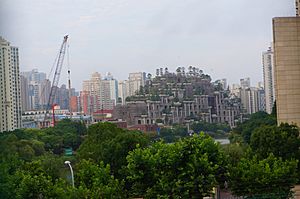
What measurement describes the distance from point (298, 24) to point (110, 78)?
7.52 m

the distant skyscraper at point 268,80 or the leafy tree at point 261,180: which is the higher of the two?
the distant skyscraper at point 268,80

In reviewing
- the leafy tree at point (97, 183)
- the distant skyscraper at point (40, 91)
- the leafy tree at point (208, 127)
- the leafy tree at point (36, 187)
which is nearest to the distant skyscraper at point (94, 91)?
the distant skyscraper at point (40, 91)

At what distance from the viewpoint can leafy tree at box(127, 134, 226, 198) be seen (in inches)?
146

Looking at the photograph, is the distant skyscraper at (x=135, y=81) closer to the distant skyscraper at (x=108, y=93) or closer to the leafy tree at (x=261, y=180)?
the distant skyscraper at (x=108, y=93)

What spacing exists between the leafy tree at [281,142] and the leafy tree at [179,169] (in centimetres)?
131

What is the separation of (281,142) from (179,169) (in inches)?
73.4

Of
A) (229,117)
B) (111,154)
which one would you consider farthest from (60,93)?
(111,154)

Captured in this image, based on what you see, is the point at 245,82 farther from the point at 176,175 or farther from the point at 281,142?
the point at 176,175

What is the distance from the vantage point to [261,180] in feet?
13.5

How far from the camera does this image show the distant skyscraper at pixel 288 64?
5180mm

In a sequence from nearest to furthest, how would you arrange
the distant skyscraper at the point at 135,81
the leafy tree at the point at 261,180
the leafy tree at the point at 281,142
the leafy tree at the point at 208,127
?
the leafy tree at the point at 261,180
the leafy tree at the point at 281,142
the leafy tree at the point at 208,127
the distant skyscraper at the point at 135,81

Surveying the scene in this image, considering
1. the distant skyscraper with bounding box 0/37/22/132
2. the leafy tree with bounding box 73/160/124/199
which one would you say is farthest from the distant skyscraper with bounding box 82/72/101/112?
the leafy tree with bounding box 73/160/124/199

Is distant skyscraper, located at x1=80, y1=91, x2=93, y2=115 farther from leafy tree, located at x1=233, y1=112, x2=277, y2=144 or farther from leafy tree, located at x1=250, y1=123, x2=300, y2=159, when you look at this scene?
leafy tree, located at x1=250, y1=123, x2=300, y2=159

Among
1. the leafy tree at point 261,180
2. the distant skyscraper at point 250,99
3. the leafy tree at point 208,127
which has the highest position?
the distant skyscraper at point 250,99
